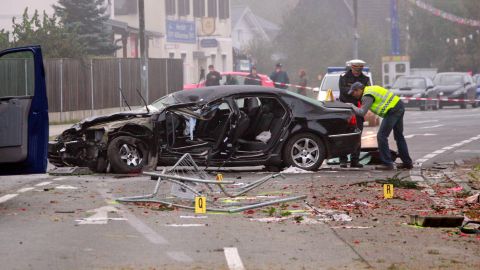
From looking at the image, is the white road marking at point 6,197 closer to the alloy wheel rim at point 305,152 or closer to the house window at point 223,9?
the alloy wheel rim at point 305,152

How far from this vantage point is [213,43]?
204 ft

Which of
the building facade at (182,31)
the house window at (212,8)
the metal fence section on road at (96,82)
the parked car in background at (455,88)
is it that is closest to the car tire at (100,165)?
the metal fence section on road at (96,82)

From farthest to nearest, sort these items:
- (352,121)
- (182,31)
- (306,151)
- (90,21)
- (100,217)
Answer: (182,31) < (90,21) < (352,121) < (306,151) < (100,217)

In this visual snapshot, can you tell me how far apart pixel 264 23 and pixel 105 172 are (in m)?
89.6

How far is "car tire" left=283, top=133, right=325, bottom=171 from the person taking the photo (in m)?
18.5

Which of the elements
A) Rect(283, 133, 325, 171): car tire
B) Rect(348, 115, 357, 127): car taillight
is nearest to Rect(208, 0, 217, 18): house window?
Rect(348, 115, 357, 127): car taillight

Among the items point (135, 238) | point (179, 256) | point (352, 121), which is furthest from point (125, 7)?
point (179, 256)

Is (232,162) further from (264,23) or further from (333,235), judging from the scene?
(264,23)

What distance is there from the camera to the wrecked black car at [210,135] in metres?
17.8

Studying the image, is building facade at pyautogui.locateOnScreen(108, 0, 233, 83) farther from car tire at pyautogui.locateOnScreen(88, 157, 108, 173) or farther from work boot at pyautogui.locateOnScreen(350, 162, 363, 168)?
car tire at pyautogui.locateOnScreen(88, 157, 108, 173)

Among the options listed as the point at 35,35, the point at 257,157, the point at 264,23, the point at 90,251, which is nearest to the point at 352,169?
the point at 257,157

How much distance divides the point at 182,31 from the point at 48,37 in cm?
2225

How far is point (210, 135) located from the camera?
18.0m

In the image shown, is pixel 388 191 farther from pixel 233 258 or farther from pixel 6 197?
pixel 233 258
